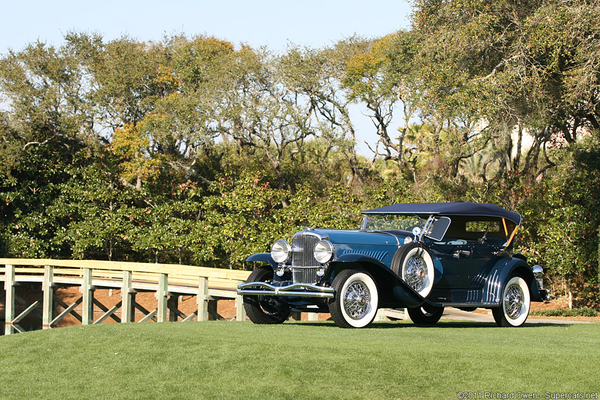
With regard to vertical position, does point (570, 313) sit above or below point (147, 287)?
below

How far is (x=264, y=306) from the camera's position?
10359 mm

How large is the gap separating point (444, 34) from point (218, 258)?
13.5m

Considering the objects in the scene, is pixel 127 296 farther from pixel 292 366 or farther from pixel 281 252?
pixel 292 366

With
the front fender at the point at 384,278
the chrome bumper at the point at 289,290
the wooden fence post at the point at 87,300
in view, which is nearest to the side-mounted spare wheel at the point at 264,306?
the chrome bumper at the point at 289,290

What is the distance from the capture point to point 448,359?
6430 mm

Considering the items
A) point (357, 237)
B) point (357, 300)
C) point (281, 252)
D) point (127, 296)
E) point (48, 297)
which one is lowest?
point (48, 297)

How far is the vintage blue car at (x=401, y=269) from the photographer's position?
360 inches

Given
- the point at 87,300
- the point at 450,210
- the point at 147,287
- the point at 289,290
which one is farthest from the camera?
the point at 87,300

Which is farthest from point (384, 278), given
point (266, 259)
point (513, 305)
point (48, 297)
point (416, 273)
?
point (48, 297)

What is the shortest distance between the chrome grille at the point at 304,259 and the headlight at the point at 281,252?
0.44 feet

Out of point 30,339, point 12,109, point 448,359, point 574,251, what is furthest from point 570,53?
point 12,109

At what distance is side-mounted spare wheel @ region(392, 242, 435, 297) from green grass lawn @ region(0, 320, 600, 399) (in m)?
1.37

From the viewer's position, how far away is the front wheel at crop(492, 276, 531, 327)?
34.9 feet

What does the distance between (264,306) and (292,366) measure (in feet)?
13.3
